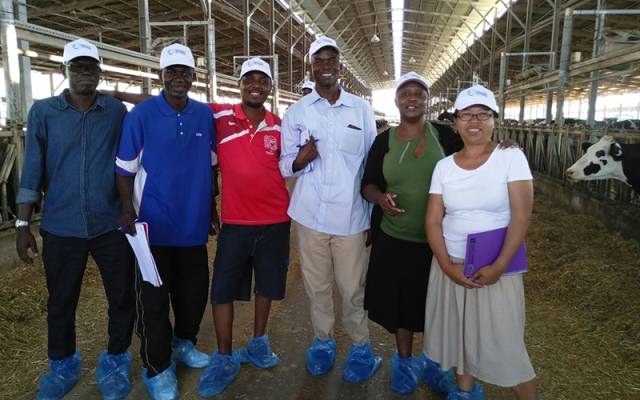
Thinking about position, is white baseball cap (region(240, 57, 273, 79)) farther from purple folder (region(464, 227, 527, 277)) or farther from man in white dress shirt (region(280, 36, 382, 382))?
purple folder (region(464, 227, 527, 277))

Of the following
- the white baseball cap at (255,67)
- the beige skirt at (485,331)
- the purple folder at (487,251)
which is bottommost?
the beige skirt at (485,331)

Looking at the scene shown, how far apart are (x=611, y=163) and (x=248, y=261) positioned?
574cm

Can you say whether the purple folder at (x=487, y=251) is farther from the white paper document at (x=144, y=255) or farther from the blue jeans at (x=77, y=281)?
the blue jeans at (x=77, y=281)

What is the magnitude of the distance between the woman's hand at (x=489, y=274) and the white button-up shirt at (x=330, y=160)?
807 mm

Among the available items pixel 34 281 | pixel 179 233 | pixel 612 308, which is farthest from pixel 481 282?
pixel 34 281

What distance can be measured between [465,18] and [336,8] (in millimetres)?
7214

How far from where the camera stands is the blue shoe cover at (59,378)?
2.60 m

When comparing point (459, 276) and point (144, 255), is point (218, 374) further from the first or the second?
point (459, 276)

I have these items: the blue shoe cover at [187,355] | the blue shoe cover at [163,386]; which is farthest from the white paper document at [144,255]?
the blue shoe cover at [187,355]

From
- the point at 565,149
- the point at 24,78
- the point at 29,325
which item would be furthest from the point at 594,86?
the point at 29,325

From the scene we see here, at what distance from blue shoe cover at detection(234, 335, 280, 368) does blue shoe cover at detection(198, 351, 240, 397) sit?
0.14 m

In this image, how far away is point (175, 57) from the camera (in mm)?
2615

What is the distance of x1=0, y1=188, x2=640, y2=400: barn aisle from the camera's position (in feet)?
9.00

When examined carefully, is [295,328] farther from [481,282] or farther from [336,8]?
[336,8]
